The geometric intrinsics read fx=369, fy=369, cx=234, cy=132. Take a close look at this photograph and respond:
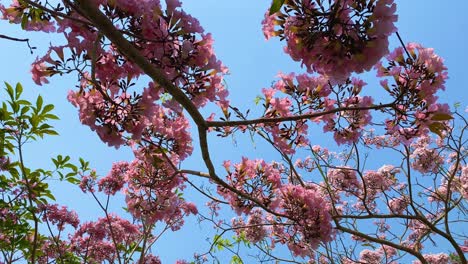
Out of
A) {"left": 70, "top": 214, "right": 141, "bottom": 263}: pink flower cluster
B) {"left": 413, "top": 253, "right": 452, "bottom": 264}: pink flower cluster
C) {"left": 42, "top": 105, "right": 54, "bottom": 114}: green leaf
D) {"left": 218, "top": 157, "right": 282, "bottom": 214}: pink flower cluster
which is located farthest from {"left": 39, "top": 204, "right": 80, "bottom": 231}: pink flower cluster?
{"left": 413, "top": 253, "right": 452, "bottom": 264}: pink flower cluster

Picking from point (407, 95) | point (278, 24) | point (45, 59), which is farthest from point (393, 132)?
point (45, 59)

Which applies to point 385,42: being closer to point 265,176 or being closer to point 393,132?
point 393,132

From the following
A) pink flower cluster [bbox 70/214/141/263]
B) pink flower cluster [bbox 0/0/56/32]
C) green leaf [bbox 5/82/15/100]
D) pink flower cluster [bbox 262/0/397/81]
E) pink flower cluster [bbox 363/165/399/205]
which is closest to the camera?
pink flower cluster [bbox 262/0/397/81]

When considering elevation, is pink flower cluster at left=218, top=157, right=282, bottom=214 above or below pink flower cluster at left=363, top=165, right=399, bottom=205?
below

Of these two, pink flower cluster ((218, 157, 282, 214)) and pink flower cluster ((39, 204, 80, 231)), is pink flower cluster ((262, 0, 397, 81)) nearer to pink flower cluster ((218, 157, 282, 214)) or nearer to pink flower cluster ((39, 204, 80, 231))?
pink flower cluster ((218, 157, 282, 214))

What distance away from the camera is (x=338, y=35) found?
1.67 meters

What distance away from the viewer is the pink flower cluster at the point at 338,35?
1638 millimetres

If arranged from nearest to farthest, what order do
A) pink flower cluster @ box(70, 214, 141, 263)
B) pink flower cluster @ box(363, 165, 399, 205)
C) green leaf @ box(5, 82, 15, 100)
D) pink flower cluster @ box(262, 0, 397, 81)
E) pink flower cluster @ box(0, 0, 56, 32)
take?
1. pink flower cluster @ box(262, 0, 397, 81)
2. pink flower cluster @ box(0, 0, 56, 32)
3. green leaf @ box(5, 82, 15, 100)
4. pink flower cluster @ box(70, 214, 141, 263)
5. pink flower cluster @ box(363, 165, 399, 205)

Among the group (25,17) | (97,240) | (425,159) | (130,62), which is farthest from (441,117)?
(97,240)

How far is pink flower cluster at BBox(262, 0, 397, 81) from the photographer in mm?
1638

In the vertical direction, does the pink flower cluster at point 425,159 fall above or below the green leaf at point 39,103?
above

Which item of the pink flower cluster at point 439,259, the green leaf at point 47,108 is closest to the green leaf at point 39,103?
the green leaf at point 47,108

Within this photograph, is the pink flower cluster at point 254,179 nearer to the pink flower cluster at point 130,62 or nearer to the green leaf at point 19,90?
the pink flower cluster at point 130,62

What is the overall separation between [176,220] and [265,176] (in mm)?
3362
